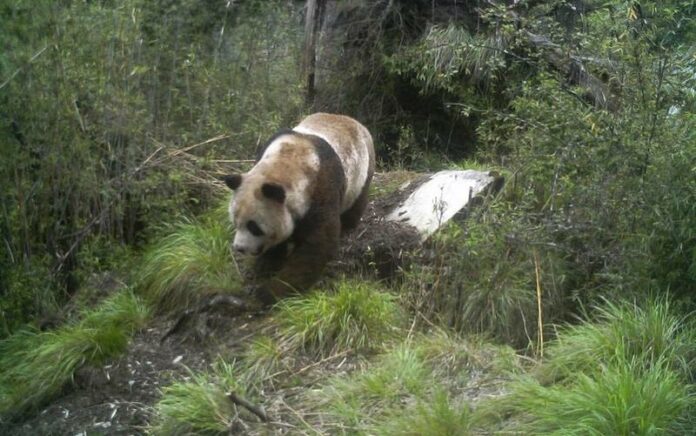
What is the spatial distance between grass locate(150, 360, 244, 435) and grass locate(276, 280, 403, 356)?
A: 74cm

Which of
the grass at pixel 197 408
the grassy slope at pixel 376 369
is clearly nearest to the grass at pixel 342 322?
the grassy slope at pixel 376 369

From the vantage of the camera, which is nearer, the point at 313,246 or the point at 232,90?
the point at 313,246

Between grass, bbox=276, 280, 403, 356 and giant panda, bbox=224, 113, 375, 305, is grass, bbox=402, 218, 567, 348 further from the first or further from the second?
giant panda, bbox=224, 113, 375, 305

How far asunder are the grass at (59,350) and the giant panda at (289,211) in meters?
1.12

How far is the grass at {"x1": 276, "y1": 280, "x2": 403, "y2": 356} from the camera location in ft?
24.3

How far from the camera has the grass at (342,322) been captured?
740 centimetres

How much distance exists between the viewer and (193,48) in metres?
10.2

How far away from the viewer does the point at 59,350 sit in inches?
313

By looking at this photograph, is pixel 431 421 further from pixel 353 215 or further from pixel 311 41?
pixel 311 41

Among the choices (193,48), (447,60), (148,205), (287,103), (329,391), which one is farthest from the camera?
(447,60)

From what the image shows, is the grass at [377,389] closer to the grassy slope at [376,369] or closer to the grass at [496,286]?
the grassy slope at [376,369]

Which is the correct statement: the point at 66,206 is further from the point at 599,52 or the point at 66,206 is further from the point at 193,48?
the point at 599,52

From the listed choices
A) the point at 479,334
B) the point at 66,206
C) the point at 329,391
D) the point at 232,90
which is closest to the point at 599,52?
the point at 479,334

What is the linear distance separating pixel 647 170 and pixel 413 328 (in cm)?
199
